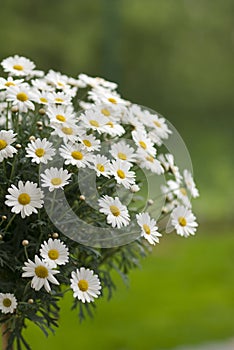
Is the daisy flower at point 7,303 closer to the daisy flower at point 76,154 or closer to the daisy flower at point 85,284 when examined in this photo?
the daisy flower at point 85,284

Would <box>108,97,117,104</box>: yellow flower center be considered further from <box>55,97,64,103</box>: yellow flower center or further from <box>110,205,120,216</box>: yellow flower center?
<box>110,205,120,216</box>: yellow flower center

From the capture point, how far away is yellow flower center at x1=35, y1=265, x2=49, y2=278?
1.02 meters

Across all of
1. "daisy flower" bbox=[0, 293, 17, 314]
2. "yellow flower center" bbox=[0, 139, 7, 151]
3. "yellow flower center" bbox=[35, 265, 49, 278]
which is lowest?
"daisy flower" bbox=[0, 293, 17, 314]

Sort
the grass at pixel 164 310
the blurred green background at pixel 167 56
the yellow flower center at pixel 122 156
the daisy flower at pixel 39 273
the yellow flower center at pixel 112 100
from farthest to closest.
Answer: the blurred green background at pixel 167 56, the grass at pixel 164 310, the yellow flower center at pixel 112 100, the yellow flower center at pixel 122 156, the daisy flower at pixel 39 273

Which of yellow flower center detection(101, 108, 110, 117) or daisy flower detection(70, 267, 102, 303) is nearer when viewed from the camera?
daisy flower detection(70, 267, 102, 303)

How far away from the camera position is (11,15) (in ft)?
20.9

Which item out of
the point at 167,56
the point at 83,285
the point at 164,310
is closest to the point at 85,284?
the point at 83,285

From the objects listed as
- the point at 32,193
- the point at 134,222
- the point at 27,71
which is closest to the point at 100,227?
the point at 134,222

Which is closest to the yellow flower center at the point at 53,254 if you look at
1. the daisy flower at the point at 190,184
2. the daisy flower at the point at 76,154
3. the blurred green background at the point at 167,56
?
the daisy flower at the point at 76,154

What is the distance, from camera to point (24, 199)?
1.04 metres

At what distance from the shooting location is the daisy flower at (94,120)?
112 centimetres

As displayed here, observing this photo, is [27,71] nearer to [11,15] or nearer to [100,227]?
[100,227]

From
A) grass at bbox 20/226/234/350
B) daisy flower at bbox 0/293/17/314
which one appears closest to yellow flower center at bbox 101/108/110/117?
daisy flower at bbox 0/293/17/314

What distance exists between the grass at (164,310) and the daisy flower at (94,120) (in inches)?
78.4
